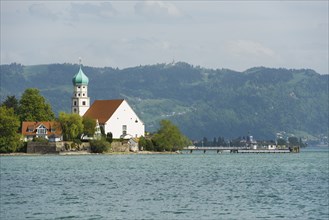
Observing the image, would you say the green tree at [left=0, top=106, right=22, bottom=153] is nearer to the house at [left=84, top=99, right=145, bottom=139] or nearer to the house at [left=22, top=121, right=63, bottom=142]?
the house at [left=22, top=121, right=63, bottom=142]

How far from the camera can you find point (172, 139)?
148m

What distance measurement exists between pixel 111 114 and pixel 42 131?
16754 millimetres

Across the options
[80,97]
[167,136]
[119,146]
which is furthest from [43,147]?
[80,97]

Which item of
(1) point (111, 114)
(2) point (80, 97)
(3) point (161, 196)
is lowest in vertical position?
(3) point (161, 196)

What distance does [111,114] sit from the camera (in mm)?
150500

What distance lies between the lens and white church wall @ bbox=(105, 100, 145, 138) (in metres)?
150

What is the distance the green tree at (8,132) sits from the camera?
4872 inches

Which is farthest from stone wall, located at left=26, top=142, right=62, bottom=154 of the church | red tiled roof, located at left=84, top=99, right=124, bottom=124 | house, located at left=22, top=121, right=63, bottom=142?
red tiled roof, located at left=84, top=99, right=124, bottom=124

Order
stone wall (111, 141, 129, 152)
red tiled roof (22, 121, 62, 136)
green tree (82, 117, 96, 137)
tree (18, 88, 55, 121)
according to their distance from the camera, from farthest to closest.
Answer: tree (18, 88, 55, 121)
stone wall (111, 141, 129, 152)
green tree (82, 117, 96, 137)
red tiled roof (22, 121, 62, 136)

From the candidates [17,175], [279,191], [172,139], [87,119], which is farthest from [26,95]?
[279,191]

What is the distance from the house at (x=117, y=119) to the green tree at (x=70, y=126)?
1219 cm

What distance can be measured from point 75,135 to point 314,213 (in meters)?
93.8

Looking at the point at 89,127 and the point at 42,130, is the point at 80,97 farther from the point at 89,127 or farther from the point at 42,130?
the point at 42,130

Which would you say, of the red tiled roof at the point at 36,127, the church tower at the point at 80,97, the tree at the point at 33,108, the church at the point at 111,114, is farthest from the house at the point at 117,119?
the red tiled roof at the point at 36,127
